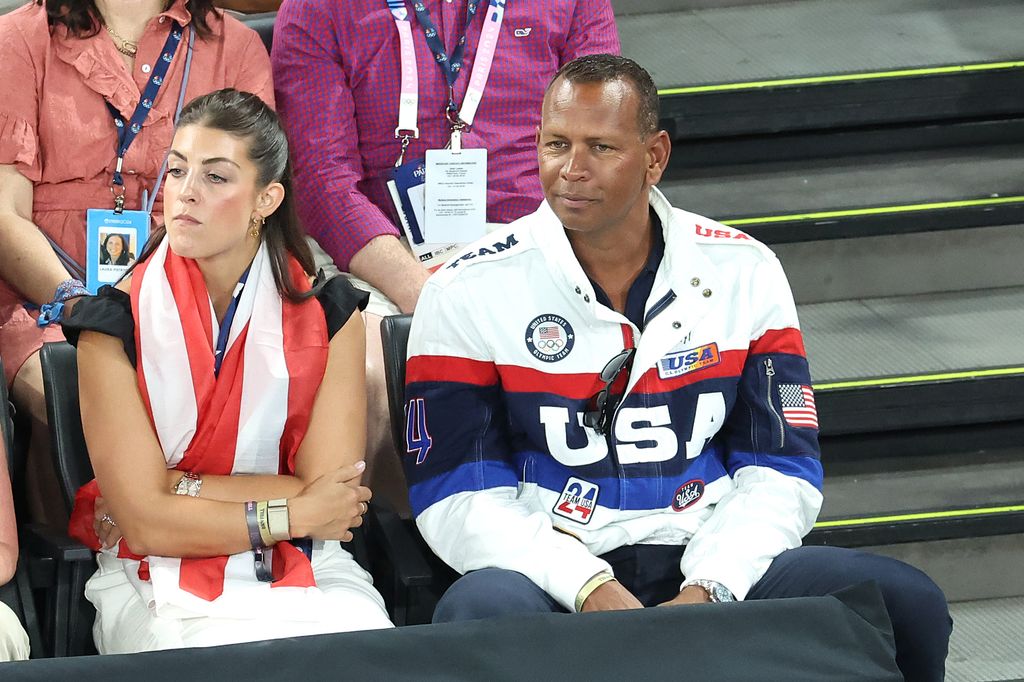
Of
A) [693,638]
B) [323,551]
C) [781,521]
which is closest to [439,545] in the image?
[323,551]

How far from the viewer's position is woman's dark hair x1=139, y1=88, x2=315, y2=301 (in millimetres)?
2385

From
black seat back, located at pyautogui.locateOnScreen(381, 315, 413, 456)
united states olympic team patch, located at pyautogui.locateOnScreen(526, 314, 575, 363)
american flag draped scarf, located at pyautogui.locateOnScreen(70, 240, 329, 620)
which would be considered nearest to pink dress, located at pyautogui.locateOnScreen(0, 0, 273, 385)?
american flag draped scarf, located at pyautogui.locateOnScreen(70, 240, 329, 620)

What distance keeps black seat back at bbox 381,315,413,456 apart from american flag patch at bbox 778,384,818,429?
2.14 feet

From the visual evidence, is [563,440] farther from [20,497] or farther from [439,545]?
→ [20,497]

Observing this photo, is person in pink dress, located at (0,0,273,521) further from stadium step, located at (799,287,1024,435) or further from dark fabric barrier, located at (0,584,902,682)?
dark fabric barrier, located at (0,584,902,682)

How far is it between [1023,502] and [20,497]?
83.0 inches

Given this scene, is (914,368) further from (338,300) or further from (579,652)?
(579,652)

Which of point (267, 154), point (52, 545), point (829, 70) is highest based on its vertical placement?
point (829, 70)

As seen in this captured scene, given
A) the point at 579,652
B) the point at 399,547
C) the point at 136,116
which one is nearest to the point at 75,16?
the point at 136,116

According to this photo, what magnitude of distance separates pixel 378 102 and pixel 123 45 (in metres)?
0.57

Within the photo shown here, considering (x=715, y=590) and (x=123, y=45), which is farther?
(x=123, y=45)

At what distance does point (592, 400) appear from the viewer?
7.66 feet

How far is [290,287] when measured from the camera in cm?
242

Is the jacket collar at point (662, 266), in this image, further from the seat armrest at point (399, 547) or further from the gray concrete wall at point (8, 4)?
the gray concrete wall at point (8, 4)
